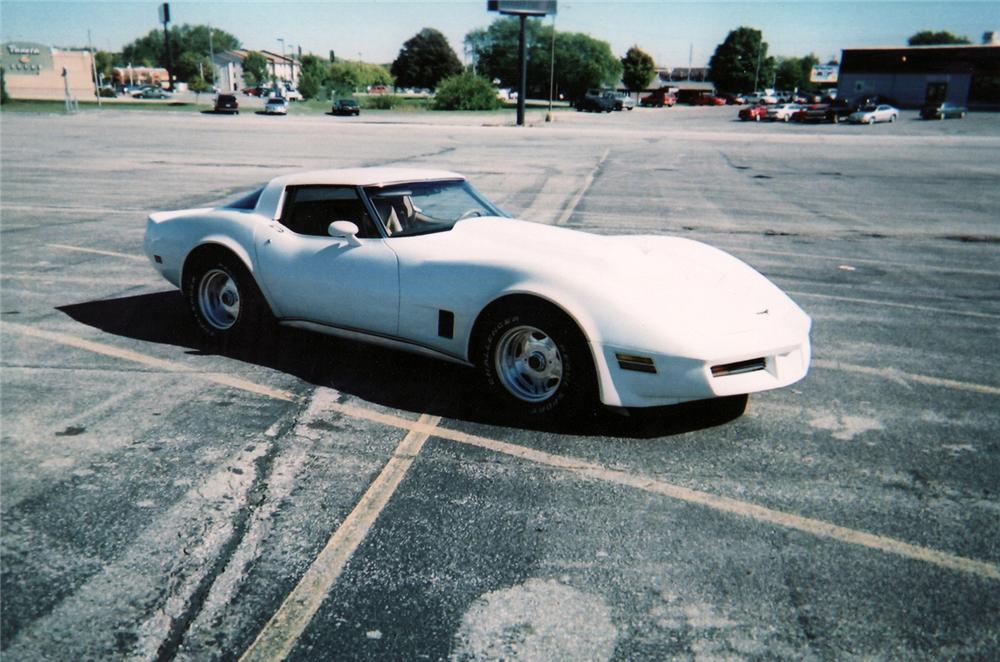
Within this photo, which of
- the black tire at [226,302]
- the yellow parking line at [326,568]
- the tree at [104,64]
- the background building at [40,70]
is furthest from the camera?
the tree at [104,64]

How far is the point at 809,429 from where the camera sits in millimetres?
4461

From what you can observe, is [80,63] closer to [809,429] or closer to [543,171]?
[543,171]

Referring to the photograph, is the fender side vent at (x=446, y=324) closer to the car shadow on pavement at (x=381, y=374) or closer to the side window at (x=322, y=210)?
the car shadow on pavement at (x=381, y=374)

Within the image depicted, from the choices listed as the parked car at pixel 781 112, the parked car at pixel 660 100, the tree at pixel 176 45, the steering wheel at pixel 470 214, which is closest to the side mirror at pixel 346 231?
the steering wheel at pixel 470 214

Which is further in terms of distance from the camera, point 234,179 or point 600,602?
point 234,179

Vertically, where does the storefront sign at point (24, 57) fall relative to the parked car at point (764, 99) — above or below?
above

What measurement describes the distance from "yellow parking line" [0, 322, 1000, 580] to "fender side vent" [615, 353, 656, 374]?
0.55m

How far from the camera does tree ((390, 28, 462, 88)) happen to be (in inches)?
4990

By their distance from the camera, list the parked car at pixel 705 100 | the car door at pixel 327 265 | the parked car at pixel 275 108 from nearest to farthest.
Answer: the car door at pixel 327 265, the parked car at pixel 275 108, the parked car at pixel 705 100

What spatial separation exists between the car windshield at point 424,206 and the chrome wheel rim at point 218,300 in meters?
1.51

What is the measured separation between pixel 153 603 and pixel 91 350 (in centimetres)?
356

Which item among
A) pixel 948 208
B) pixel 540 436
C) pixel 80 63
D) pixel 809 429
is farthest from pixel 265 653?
pixel 80 63

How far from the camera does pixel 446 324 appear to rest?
181 inches

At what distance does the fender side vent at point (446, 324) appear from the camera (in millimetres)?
4574
